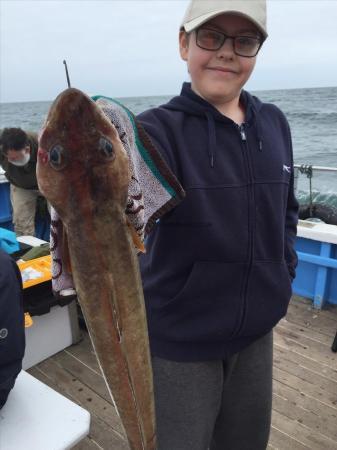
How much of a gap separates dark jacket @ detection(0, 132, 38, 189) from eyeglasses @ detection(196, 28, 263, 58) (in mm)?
4925

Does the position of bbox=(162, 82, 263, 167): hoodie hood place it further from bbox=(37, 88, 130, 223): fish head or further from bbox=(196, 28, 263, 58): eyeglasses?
bbox=(37, 88, 130, 223): fish head

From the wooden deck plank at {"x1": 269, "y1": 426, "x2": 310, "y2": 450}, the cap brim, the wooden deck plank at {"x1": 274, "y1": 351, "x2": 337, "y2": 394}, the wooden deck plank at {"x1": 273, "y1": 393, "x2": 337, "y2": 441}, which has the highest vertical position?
the cap brim

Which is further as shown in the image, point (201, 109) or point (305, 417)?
point (305, 417)

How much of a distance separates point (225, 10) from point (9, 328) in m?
→ 1.84

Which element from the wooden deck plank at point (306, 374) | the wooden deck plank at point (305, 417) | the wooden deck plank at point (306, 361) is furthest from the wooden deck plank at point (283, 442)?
the wooden deck plank at point (306, 361)

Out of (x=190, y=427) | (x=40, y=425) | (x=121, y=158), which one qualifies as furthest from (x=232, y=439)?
(x=121, y=158)

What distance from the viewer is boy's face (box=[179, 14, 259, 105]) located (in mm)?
1594

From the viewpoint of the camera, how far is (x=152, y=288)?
1753 millimetres

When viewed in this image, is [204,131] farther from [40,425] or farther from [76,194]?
[40,425]

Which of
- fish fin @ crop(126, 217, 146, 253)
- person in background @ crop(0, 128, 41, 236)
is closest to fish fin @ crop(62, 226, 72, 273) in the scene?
fish fin @ crop(126, 217, 146, 253)

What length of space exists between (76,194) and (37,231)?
6598mm

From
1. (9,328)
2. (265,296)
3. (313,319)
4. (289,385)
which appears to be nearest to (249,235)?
(265,296)

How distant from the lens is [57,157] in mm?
1022

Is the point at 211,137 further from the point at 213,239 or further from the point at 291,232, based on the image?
the point at 291,232
